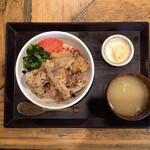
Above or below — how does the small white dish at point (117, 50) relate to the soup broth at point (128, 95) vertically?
above

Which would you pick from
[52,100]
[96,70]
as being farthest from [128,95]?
[52,100]

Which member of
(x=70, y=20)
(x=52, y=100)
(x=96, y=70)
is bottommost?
(x=52, y=100)

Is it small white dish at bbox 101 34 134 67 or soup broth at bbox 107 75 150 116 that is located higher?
small white dish at bbox 101 34 134 67

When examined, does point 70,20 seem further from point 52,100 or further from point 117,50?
point 52,100
